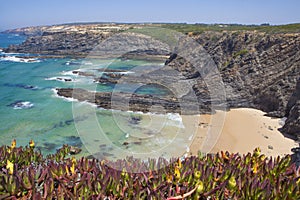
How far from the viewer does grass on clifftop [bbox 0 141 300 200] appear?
3492 mm

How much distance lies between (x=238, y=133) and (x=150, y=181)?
→ 48.6 feet

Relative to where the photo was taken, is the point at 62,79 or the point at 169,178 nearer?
the point at 169,178

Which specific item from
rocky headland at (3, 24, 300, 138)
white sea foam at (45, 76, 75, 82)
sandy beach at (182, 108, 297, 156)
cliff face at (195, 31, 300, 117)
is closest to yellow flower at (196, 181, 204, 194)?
sandy beach at (182, 108, 297, 156)

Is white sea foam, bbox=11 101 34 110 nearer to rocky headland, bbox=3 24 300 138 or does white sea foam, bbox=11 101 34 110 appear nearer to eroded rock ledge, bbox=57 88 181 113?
eroded rock ledge, bbox=57 88 181 113

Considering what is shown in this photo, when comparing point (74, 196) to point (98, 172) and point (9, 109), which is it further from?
point (9, 109)

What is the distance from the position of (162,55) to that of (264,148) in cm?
4800

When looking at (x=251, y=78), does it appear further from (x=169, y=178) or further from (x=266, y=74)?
(x=169, y=178)

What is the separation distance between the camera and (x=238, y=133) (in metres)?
17.7

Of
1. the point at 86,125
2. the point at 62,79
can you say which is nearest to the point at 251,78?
the point at 86,125

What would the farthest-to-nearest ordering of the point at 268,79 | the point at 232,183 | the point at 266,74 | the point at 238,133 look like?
the point at 266,74
the point at 268,79
the point at 238,133
the point at 232,183

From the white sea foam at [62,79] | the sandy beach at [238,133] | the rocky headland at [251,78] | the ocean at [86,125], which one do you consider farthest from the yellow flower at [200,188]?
the white sea foam at [62,79]

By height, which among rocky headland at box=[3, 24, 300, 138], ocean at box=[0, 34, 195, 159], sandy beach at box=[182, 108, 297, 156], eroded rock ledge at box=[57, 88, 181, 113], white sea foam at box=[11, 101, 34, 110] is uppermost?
rocky headland at box=[3, 24, 300, 138]

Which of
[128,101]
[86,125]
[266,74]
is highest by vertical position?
[266,74]

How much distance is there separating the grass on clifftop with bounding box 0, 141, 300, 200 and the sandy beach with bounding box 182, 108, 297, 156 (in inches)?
417
